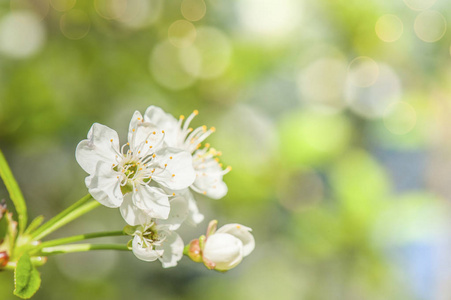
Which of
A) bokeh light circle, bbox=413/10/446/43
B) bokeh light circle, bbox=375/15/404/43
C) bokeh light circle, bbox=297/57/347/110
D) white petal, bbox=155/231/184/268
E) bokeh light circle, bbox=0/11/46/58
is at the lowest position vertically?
bokeh light circle, bbox=0/11/46/58

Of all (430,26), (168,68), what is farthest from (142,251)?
(430,26)

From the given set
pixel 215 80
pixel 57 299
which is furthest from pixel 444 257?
pixel 57 299

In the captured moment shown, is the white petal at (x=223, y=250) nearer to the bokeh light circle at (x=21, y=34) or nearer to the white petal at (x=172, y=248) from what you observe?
the white petal at (x=172, y=248)

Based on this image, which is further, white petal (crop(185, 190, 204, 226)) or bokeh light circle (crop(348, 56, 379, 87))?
bokeh light circle (crop(348, 56, 379, 87))

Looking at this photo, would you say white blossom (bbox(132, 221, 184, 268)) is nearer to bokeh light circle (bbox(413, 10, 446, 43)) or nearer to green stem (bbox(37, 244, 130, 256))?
green stem (bbox(37, 244, 130, 256))

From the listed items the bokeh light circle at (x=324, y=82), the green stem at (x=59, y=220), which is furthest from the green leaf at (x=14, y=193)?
the bokeh light circle at (x=324, y=82)

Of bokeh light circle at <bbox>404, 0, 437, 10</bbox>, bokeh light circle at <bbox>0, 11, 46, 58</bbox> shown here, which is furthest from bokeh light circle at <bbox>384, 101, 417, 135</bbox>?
bokeh light circle at <bbox>0, 11, 46, 58</bbox>

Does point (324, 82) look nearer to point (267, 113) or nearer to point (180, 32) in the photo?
point (267, 113)

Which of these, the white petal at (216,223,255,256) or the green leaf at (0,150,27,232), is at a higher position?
the white petal at (216,223,255,256)
